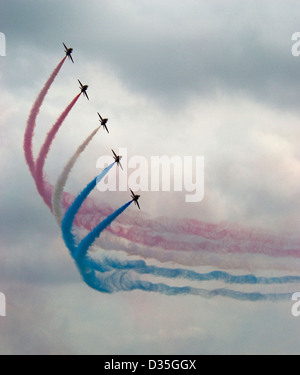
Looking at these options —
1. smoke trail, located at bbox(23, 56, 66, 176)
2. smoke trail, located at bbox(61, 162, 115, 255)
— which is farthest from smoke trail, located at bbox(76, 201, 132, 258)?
smoke trail, located at bbox(23, 56, 66, 176)

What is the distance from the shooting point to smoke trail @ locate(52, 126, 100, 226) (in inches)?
2411

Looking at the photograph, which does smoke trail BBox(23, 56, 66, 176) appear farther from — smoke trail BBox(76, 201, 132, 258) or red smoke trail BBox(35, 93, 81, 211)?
smoke trail BBox(76, 201, 132, 258)

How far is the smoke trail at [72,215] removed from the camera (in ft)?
196

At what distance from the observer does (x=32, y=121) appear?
64.2m

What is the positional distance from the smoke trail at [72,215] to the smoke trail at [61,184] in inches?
38.9

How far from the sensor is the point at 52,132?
64312 millimetres

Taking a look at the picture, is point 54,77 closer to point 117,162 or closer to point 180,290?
point 117,162

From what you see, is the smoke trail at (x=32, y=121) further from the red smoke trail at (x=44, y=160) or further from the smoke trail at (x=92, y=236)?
the smoke trail at (x=92, y=236)

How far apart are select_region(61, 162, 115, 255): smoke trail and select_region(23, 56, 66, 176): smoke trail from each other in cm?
716

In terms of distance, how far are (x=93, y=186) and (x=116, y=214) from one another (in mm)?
4241

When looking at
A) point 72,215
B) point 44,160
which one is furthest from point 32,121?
point 72,215

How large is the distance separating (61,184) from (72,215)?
4.50m

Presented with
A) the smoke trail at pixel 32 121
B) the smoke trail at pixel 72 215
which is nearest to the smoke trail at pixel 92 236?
the smoke trail at pixel 72 215

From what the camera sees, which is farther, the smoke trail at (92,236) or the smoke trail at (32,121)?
the smoke trail at (32,121)
